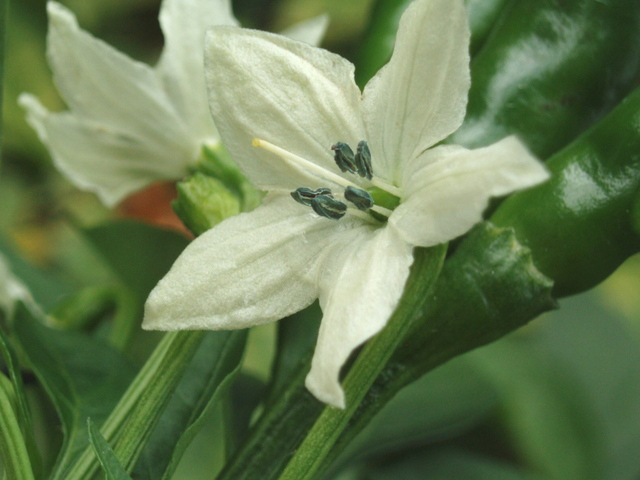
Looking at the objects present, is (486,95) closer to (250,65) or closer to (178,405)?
(250,65)

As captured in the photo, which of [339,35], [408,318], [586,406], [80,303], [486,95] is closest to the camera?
[408,318]

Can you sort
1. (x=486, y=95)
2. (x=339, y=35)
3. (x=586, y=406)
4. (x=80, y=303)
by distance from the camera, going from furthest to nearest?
(x=339, y=35), (x=586, y=406), (x=80, y=303), (x=486, y=95)

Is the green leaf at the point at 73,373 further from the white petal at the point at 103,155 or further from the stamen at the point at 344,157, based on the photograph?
the stamen at the point at 344,157

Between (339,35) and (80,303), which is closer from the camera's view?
(80,303)

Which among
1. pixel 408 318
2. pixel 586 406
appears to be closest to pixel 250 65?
pixel 408 318

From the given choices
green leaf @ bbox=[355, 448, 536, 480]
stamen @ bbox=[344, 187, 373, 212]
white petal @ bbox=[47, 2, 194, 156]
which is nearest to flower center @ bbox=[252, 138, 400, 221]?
stamen @ bbox=[344, 187, 373, 212]

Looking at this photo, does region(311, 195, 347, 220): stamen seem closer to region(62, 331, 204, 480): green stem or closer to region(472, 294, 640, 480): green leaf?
region(62, 331, 204, 480): green stem

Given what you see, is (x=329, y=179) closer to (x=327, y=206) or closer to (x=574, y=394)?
(x=327, y=206)
